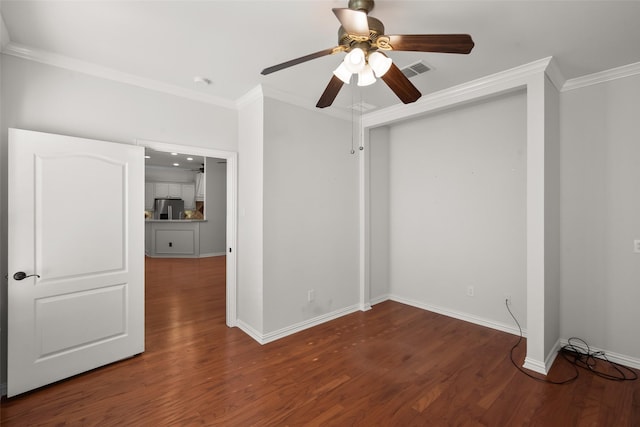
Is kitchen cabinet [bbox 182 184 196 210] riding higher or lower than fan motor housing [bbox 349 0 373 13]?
lower

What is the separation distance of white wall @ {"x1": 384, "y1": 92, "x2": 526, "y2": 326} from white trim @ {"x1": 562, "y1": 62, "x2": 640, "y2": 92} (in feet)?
1.35

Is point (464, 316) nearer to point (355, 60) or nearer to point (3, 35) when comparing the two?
point (355, 60)

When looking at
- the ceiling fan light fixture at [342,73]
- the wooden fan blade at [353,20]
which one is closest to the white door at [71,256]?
the ceiling fan light fixture at [342,73]

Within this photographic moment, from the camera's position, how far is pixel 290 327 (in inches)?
133

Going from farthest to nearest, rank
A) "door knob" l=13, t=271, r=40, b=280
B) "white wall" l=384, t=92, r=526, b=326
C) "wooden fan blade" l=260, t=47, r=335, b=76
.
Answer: "white wall" l=384, t=92, r=526, b=326, "door knob" l=13, t=271, r=40, b=280, "wooden fan blade" l=260, t=47, r=335, b=76

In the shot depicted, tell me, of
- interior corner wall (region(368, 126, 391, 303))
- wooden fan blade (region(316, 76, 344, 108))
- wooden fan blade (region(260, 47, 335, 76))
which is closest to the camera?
wooden fan blade (region(260, 47, 335, 76))

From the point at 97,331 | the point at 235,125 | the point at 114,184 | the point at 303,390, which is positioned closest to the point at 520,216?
the point at 303,390

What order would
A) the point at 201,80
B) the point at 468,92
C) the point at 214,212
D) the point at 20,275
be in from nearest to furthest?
the point at 20,275 < the point at 201,80 < the point at 468,92 < the point at 214,212

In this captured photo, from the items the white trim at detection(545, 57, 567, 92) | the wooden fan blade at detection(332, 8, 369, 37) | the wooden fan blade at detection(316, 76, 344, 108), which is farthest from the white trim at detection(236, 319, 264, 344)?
the white trim at detection(545, 57, 567, 92)

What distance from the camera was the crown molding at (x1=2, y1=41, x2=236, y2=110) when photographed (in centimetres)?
235

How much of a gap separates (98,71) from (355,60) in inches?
95.9

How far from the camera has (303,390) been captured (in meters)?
2.36

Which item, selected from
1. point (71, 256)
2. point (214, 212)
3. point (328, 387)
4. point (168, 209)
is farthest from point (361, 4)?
point (168, 209)

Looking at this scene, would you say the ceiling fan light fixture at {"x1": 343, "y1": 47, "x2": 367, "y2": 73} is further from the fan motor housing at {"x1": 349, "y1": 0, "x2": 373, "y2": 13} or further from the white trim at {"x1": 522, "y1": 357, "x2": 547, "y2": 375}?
the white trim at {"x1": 522, "y1": 357, "x2": 547, "y2": 375}
